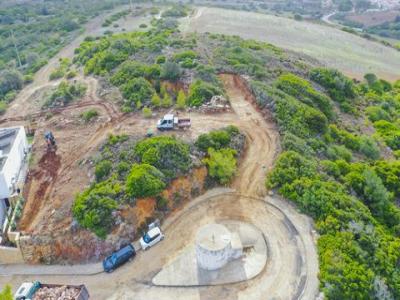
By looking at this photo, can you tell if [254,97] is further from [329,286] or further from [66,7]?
[66,7]

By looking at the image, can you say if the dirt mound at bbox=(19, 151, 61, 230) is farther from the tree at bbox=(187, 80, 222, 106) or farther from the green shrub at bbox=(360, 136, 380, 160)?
the green shrub at bbox=(360, 136, 380, 160)

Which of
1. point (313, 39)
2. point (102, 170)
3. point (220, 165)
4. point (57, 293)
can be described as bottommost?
point (313, 39)

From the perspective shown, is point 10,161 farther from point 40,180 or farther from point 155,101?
point 155,101

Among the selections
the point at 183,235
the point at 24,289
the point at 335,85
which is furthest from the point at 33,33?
the point at 24,289

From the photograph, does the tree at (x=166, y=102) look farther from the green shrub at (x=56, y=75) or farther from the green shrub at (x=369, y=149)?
the green shrub at (x=56, y=75)

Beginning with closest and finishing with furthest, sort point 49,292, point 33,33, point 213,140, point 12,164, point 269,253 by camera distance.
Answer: point 49,292 → point 269,253 → point 12,164 → point 213,140 → point 33,33

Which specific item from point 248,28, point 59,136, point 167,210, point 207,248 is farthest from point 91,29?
point 207,248
